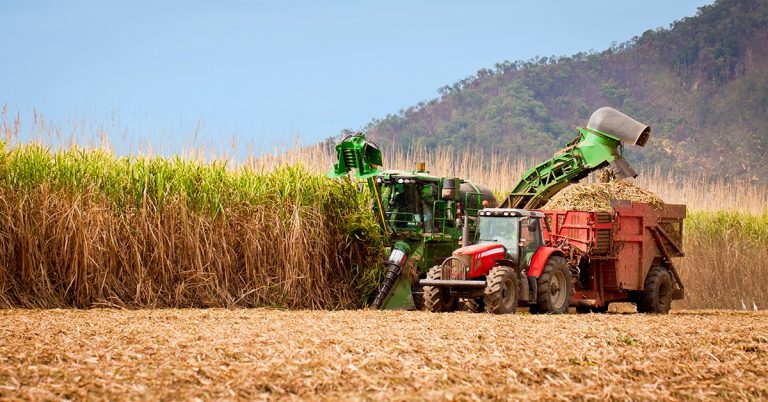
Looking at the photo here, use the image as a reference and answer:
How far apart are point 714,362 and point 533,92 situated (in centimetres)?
6481

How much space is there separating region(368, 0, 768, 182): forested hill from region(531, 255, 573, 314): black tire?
→ 50216 millimetres

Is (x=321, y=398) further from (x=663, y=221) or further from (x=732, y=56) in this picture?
(x=732, y=56)

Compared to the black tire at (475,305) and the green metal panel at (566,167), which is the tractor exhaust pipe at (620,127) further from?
the black tire at (475,305)

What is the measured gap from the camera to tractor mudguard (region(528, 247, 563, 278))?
45.4ft

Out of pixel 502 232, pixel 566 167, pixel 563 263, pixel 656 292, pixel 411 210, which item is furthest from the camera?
pixel 566 167

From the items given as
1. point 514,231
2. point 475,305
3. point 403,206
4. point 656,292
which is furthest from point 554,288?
point 403,206

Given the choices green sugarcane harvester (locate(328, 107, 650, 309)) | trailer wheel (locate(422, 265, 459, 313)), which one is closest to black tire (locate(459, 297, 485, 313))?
trailer wheel (locate(422, 265, 459, 313))

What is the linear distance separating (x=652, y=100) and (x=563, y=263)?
62741 millimetres

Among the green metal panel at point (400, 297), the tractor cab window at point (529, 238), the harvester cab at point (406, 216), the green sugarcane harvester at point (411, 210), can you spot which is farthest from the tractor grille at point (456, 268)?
the green metal panel at point (400, 297)

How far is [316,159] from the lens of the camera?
54.6 feet

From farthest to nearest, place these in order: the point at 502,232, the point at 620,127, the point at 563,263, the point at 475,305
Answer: the point at 620,127 → the point at 563,263 → the point at 502,232 → the point at 475,305

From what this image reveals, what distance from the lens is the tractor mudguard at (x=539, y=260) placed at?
13844 millimetres

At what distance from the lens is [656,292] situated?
52.6 feet

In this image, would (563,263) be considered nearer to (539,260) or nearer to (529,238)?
(539,260)
